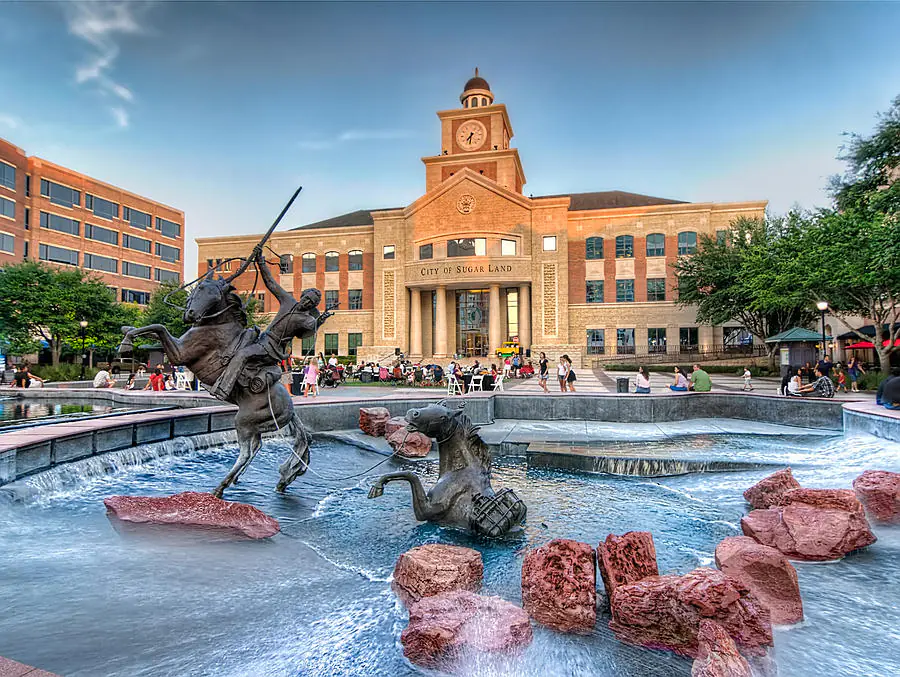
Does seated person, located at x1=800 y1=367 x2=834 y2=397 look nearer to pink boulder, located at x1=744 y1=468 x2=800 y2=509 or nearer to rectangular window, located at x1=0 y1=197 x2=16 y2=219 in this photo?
pink boulder, located at x1=744 y1=468 x2=800 y2=509

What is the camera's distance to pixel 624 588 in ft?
11.4

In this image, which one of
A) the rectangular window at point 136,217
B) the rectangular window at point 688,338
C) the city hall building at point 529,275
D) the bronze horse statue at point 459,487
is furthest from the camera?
the rectangular window at point 136,217

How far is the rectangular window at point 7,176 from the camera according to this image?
137ft

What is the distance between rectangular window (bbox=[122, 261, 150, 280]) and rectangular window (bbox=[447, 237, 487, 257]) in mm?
36741

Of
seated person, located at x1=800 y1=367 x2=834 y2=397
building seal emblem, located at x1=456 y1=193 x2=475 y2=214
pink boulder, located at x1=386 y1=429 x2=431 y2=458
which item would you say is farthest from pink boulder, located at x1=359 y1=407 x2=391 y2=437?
building seal emblem, located at x1=456 y1=193 x2=475 y2=214

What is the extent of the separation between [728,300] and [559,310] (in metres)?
12.9

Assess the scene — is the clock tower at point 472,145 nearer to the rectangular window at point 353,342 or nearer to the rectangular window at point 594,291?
the rectangular window at point 594,291

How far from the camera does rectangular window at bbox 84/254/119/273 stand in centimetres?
4994

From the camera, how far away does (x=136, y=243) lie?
2179 inches

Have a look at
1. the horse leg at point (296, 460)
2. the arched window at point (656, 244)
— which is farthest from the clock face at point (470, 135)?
the horse leg at point (296, 460)

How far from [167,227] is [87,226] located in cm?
1026

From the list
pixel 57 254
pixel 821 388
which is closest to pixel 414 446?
pixel 821 388

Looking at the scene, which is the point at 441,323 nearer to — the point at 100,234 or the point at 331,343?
the point at 331,343

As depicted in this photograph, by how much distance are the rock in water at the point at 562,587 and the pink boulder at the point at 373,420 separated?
7.95 m
